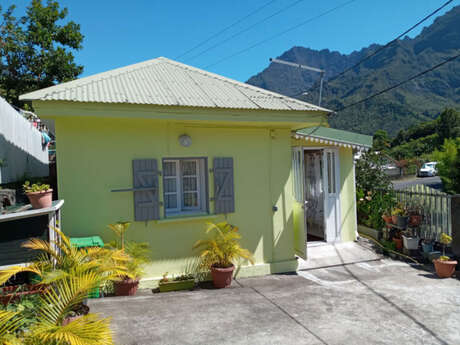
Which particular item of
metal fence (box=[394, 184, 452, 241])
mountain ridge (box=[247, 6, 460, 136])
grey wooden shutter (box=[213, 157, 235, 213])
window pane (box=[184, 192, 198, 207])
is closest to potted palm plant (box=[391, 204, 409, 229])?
metal fence (box=[394, 184, 452, 241])

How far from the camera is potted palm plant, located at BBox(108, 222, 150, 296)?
5.54 meters

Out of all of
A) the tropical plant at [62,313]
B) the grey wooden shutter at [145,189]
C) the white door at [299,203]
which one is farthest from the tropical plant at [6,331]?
the white door at [299,203]

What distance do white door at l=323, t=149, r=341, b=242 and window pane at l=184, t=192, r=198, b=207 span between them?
3.84 meters

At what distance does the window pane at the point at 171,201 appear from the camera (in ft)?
21.6

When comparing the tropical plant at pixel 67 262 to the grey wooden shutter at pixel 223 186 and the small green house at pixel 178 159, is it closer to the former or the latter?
the small green house at pixel 178 159

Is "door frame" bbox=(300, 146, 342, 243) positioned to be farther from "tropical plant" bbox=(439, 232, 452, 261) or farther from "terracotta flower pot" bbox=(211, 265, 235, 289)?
"terracotta flower pot" bbox=(211, 265, 235, 289)

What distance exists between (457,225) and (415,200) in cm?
142

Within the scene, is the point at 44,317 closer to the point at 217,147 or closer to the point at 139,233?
the point at 139,233

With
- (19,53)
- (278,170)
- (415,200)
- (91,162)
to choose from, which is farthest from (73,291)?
(19,53)

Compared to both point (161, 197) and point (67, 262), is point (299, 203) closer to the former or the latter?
point (161, 197)

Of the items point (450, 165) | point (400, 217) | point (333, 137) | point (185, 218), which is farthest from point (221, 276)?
point (450, 165)

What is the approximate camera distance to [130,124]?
6078 mm

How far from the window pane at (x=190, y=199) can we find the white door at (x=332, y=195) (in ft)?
12.6

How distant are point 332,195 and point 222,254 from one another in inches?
160
